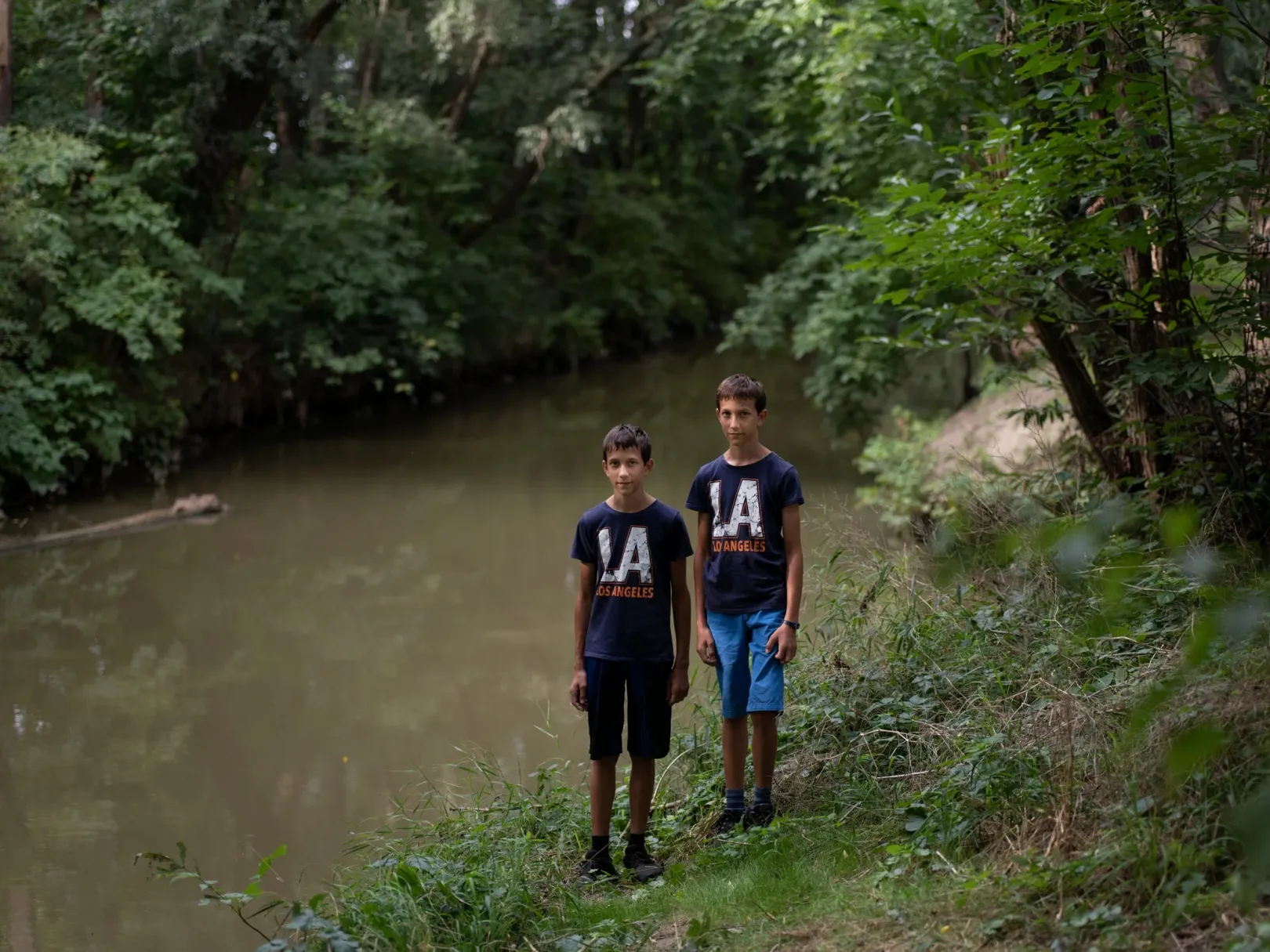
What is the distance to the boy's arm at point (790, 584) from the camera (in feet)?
14.1

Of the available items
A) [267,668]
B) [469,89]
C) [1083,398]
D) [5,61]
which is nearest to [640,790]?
[1083,398]

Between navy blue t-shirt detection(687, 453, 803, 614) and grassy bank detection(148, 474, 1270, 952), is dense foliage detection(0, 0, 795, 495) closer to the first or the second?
grassy bank detection(148, 474, 1270, 952)

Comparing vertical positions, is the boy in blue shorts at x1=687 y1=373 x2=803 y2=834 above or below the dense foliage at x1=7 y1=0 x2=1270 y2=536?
below

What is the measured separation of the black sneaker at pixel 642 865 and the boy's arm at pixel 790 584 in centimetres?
80

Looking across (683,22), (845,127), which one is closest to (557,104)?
(683,22)

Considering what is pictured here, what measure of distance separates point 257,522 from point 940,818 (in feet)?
32.1

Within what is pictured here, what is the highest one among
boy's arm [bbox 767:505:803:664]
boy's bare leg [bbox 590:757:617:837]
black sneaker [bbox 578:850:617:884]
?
boy's arm [bbox 767:505:803:664]

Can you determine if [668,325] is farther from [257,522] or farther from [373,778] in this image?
[373,778]

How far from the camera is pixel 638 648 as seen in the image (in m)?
4.20

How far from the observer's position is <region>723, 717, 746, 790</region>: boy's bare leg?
4.39m

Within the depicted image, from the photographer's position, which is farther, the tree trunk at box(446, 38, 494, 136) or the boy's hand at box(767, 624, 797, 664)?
the tree trunk at box(446, 38, 494, 136)

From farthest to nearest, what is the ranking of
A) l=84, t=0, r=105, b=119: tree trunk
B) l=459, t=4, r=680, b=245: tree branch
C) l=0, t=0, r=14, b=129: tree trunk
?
l=459, t=4, r=680, b=245: tree branch < l=84, t=0, r=105, b=119: tree trunk < l=0, t=0, r=14, b=129: tree trunk

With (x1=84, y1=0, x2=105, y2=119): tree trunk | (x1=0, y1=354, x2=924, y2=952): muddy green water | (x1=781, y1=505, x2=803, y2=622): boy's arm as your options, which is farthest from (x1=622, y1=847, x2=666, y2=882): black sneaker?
(x1=84, y1=0, x2=105, y2=119): tree trunk

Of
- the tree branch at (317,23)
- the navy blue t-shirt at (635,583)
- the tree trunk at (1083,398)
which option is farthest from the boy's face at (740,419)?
the tree branch at (317,23)
